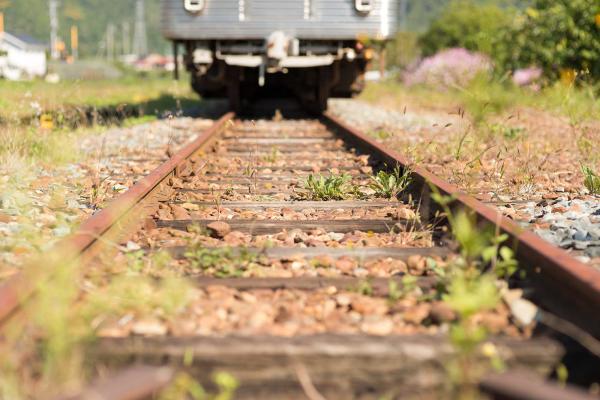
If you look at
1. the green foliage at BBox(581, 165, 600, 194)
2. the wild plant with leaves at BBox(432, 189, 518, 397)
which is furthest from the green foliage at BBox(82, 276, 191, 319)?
the green foliage at BBox(581, 165, 600, 194)

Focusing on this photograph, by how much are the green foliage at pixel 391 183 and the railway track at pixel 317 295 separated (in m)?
0.05

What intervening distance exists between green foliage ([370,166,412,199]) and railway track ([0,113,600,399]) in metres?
0.05

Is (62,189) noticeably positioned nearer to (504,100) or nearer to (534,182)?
(534,182)

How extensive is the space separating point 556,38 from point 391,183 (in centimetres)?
1162

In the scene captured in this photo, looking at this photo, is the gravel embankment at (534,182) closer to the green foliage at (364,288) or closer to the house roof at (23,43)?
the green foliage at (364,288)

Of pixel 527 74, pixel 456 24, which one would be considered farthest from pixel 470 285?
pixel 456 24

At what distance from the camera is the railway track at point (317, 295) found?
70.4 inches

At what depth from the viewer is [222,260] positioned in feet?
8.91

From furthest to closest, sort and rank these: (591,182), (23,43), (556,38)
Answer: (23,43), (556,38), (591,182)

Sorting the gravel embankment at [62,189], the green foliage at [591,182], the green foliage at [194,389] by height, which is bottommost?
the green foliage at [194,389]

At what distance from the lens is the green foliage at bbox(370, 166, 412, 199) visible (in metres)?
4.08

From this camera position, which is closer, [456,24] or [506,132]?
[506,132]

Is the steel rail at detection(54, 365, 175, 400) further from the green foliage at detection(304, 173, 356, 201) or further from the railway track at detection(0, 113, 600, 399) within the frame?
the green foliage at detection(304, 173, 356, 201)

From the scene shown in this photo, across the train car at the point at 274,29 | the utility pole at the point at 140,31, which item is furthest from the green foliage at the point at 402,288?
the utility pole at the point at 140,31
